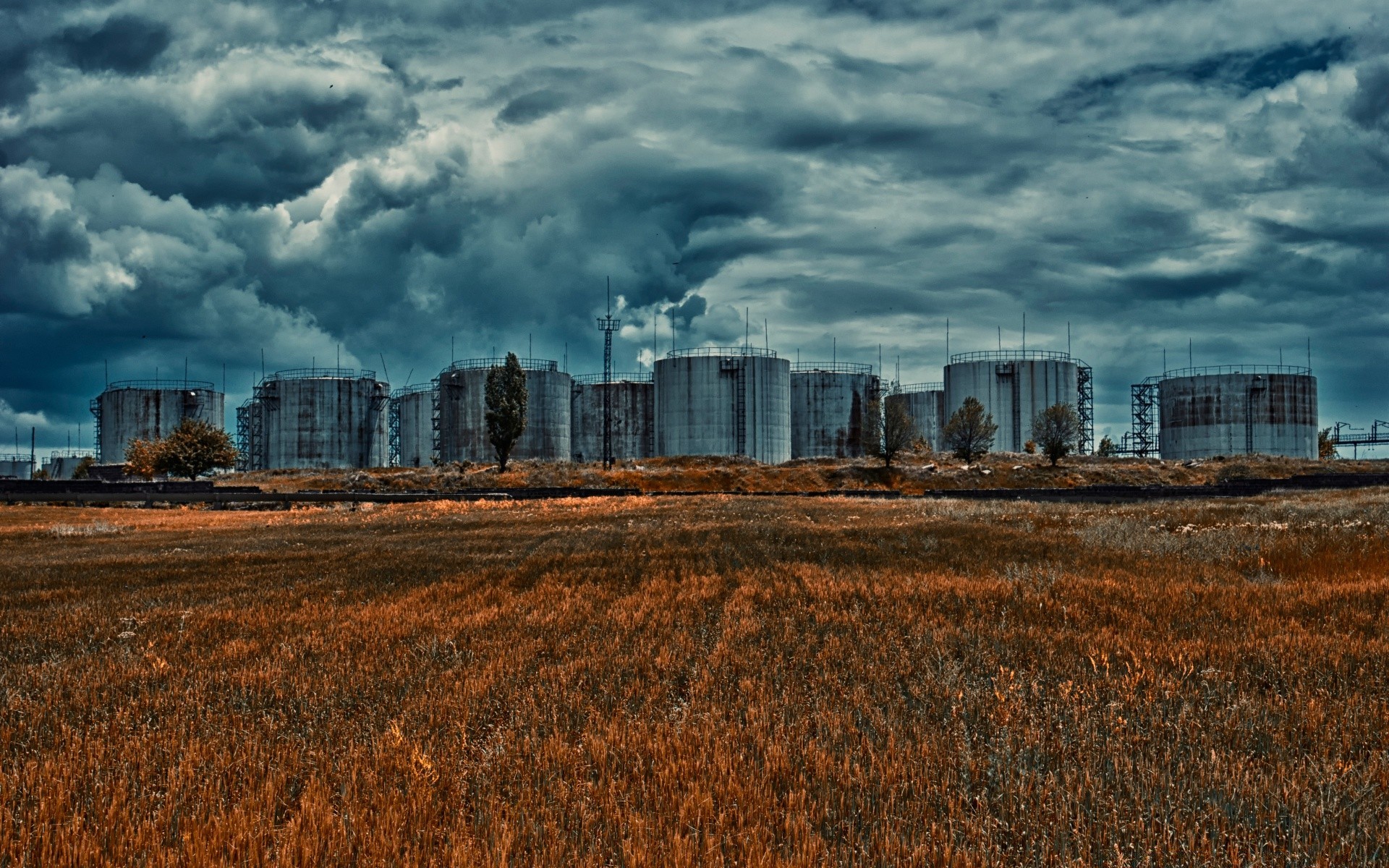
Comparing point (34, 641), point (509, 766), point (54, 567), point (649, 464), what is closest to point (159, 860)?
point (509, 766)

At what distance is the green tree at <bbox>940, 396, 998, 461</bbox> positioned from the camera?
10131 cm

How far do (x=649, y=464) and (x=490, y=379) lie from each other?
23022 millimetres

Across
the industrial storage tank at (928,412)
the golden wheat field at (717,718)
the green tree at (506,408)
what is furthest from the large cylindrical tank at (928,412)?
the golden wheat field at (717,718)

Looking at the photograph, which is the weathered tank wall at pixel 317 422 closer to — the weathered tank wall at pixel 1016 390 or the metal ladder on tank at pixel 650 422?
the metal ladder on tank at pixel 650 422

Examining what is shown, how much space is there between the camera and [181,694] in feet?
28.9

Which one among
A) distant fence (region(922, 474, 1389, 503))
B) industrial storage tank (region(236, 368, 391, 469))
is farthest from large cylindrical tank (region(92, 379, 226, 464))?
distant fence (region(922, 474, 1389, 503))

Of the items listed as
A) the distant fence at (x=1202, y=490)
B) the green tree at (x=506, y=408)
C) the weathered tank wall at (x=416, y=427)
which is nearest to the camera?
the distant fence at (x=1202, y=490)

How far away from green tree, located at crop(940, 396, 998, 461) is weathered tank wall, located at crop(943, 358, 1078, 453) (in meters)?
19.4

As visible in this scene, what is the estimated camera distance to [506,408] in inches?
3888

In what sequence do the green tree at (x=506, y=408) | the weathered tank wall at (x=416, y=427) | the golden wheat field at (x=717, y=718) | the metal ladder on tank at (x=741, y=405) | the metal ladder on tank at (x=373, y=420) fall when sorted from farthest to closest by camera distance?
the weathered tank wall at (x=416, y=427) → the metal ladder on tank at (x=373, y=420) → the metal ladder on tank at (x=741, y=405) → the green tree at (x=506, y=408) → the golden wheat field at (x=717, y=718)

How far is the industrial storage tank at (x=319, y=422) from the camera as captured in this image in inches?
5020

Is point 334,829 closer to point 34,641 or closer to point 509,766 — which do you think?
point 509,766

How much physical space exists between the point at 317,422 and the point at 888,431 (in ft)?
265

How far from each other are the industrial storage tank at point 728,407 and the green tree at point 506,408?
21.3m
